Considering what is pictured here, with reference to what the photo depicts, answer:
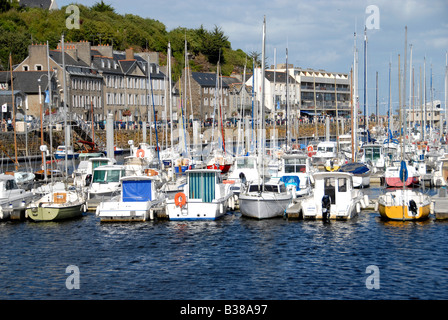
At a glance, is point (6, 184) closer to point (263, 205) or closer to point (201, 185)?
point (201, 185)

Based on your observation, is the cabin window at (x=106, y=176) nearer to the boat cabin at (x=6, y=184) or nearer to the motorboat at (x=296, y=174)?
the boat cabin at (x=6, y=184)

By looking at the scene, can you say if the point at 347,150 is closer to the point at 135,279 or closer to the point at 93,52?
the point at 135,279

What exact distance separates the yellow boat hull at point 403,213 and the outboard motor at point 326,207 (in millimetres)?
3043

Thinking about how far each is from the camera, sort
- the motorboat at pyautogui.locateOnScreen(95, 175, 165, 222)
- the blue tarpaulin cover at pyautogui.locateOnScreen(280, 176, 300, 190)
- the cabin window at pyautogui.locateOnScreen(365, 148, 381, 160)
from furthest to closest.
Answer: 1. the cabin window at pyautogui.locateOnScreen(365, 148, 381, 160)
2. the blue tarpaulin cover at pyautogui.locateOnScreen(280, 176, 300, 190)
3. the motorboat at pyautogui.locateOnScreen(95, 175, 165, 222)

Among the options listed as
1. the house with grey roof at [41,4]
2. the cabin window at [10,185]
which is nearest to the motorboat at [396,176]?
the cabin window at [10,185]

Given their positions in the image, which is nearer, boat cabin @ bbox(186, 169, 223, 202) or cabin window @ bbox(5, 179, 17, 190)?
boat cabin @ bbox(186, 169, 223, 202)

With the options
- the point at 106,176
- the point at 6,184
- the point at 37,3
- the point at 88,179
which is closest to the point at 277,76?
the point at 37,3

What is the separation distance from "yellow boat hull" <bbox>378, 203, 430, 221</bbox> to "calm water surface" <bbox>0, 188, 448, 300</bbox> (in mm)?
369

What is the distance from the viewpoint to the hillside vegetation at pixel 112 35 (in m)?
133

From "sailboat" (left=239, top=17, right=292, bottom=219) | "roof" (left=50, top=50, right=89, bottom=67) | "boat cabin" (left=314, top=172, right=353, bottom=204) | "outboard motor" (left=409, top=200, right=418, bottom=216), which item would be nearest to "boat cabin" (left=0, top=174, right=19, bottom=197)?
"sailboat" (left=239, top=17, right=292, bottom=219)

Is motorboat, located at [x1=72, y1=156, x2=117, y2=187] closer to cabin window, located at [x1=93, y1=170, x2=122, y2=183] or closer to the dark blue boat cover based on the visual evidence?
cabin window, located at [x1=93, y1=170, x2=122, y2=183]

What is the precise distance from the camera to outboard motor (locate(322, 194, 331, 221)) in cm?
3912

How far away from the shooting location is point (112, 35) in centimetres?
14625

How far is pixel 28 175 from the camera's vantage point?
5506cm
